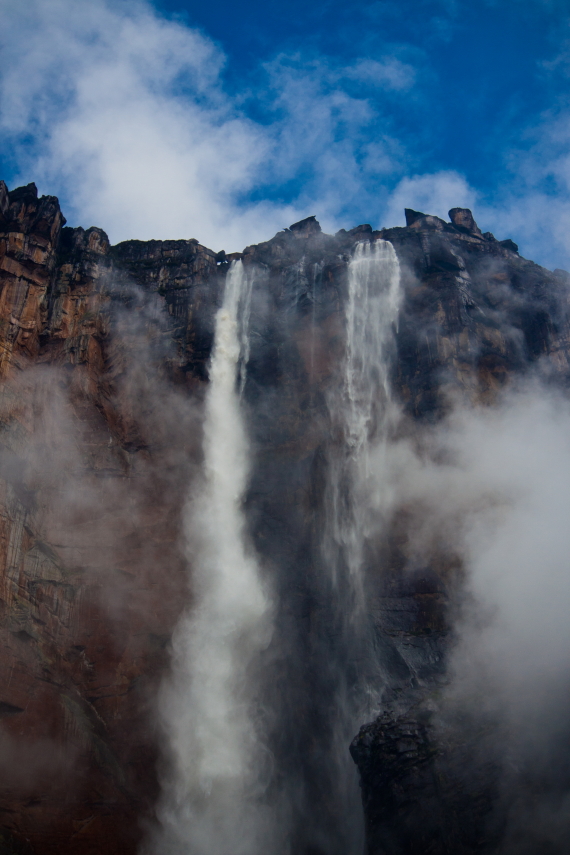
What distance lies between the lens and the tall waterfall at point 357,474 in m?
24.6

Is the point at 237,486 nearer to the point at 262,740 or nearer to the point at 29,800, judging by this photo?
the point at 262,740

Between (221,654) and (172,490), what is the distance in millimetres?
7707

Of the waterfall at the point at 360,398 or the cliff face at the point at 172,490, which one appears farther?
the waterfall at the point at 360,398

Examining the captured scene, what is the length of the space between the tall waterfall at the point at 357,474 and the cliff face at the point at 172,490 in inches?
21.2

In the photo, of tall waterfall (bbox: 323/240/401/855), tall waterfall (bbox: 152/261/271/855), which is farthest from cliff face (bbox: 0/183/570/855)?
tall waterfall (bbox: 152/261/271/855)

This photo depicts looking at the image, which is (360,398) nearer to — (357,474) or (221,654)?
(357,474)

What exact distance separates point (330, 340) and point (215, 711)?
17738 millimetres

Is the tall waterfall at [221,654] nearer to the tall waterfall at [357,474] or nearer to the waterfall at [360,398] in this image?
the tall waterfall at [357,474]

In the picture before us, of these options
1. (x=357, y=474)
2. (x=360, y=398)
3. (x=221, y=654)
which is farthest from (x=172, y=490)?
(x=360, y=398)

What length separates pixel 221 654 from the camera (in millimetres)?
27688

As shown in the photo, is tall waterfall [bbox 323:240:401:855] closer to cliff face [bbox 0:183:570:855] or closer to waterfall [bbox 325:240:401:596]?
waterfall [bbox 325:240:401:596]

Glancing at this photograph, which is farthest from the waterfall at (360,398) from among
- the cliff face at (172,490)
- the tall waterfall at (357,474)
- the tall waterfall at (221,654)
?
the tall waterfall at (221,654)

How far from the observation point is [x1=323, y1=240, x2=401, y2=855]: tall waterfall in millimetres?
24602

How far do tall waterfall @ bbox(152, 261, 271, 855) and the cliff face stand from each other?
2.33 ft
